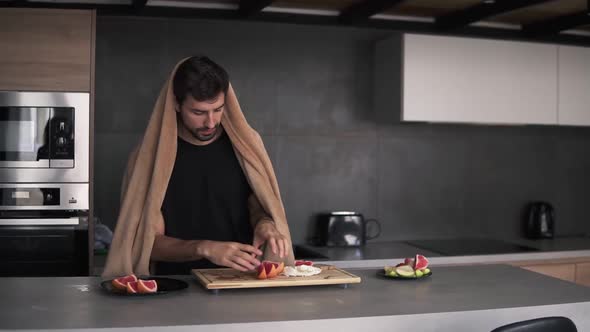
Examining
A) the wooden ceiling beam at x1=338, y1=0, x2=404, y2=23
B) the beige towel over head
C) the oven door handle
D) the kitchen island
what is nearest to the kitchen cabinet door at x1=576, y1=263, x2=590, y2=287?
the wooden ceiling beam at x1=338, y1=0, x2=404, y2=23

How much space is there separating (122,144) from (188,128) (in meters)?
1.63

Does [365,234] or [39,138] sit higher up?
[39,138]

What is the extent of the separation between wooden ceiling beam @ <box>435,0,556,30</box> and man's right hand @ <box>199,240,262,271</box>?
224cm

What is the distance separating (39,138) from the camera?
3572 mm

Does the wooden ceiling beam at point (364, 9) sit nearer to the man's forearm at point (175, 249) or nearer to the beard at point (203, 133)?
the beard at point (203, 133)

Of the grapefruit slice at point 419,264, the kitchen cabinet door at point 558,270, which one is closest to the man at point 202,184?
the grapefruit slice at point 419,264

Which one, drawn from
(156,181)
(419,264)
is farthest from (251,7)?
(419,264)

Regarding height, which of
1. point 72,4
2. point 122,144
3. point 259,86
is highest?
point 72,4

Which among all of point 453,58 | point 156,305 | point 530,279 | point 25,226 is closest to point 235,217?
point 156,305

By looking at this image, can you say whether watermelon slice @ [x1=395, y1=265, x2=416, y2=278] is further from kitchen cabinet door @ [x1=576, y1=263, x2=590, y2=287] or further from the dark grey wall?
kitchen cabinet door @ [x1=576, y1=263, x2=590, y2=287]

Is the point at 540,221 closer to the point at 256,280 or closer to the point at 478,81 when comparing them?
the point at 478,81

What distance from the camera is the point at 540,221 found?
15.6 ft

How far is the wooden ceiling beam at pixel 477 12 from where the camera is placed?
380 cm

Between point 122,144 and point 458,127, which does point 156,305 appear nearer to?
point 122,144
